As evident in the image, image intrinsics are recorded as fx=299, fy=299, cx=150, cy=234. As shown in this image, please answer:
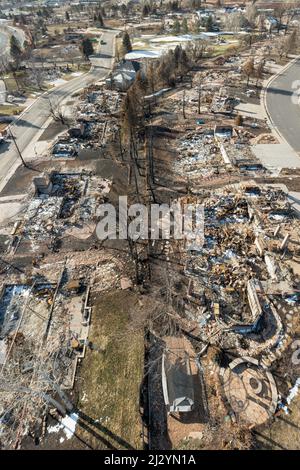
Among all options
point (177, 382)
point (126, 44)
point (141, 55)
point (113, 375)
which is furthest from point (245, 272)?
point (126, 44)

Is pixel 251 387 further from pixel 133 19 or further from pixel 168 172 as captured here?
pixel 133 19

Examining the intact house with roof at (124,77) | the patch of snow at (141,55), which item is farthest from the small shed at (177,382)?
the patch of snow at (141,55)

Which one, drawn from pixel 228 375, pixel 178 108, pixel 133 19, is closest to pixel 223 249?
pixel 228 375

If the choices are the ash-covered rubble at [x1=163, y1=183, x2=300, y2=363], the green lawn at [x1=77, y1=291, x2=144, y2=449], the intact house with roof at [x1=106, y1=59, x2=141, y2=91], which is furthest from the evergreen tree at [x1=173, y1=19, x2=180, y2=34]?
the green lawn at [x1=77, y1=291, x2=144, y2=449]

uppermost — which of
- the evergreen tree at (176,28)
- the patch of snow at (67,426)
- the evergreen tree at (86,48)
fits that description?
the evergreen tree at (176,28)

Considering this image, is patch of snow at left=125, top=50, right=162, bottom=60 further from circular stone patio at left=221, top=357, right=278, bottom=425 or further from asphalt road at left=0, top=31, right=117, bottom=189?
circular stone patio at left=221, top=357, right=278, bottom=425

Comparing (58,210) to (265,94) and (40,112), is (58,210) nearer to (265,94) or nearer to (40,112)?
(40,112)

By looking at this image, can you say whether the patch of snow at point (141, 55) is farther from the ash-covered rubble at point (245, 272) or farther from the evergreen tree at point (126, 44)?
the ash-covered rubble at point (245, 272)
